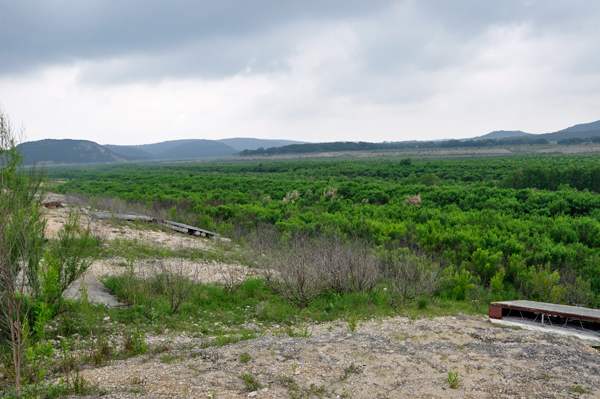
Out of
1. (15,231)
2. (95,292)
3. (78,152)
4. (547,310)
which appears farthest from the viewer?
(78,152)

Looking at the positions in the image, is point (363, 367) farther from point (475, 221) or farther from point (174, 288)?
point (475, 221)

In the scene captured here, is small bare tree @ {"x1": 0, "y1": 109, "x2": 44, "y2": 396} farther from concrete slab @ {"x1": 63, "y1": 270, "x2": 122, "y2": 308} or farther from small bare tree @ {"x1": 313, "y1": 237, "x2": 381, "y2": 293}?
small bare tree @ {"x1": 313, "y1": 237, "x2": 381, "y2": 293}

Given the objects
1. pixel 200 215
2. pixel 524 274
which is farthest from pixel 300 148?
pixel 524 274

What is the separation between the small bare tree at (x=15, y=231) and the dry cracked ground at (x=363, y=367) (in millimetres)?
1144

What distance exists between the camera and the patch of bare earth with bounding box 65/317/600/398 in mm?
4195

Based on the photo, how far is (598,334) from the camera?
644cm

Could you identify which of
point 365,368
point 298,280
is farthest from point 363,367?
point 298,280

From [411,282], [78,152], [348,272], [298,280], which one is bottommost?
[411,282]

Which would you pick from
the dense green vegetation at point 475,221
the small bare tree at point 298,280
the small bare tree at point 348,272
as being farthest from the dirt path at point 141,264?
the dense green vegetation at point 475,221

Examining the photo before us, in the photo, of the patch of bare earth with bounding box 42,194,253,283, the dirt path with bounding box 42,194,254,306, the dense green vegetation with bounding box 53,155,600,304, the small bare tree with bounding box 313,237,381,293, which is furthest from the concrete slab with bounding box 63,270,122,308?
the dense green vegetation with bounding box 53,155,600,304

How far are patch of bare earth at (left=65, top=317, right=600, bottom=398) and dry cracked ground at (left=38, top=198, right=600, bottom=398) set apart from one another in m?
0.01

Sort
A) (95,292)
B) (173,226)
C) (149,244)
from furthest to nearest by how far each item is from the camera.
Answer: (173,226) < (149,244) < (95,292)

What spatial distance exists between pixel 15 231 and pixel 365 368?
189 inches

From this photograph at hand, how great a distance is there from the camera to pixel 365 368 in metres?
4.83
